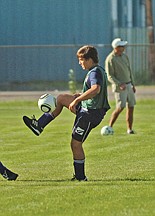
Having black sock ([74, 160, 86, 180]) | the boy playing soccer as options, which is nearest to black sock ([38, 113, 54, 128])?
the boy playing soccer

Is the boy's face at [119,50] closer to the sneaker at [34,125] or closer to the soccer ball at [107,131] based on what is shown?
the soccer ball at [107,131]

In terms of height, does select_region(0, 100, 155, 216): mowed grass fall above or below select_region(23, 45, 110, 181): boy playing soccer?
below

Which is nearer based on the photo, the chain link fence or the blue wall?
the chain link fence

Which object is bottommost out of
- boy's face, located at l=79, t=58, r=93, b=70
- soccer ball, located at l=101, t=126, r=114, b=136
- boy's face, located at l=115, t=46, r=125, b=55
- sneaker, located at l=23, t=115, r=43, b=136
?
soccer ball, located at l=101, t=126, r=114, b=136

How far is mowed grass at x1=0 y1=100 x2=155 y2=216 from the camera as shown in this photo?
948 centimetres

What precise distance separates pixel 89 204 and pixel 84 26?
3309cm

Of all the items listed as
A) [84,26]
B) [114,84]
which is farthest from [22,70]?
[114,84]

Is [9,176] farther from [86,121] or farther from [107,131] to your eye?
[107,131]

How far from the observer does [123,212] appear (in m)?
9.11

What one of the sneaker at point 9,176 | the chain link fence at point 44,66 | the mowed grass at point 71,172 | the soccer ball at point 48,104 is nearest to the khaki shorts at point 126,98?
the mowed grass at point 71,172

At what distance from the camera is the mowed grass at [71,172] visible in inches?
373

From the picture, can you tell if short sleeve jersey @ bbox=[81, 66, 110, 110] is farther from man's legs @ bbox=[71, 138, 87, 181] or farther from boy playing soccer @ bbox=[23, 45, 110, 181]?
man's legs @ bbox=[71, 138, 87, 181]

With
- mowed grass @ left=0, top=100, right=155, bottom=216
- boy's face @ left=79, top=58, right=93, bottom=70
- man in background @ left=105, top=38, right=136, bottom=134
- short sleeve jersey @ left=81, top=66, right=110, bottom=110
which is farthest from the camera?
man in background @ left=105, top=38, right=136, bottom=134

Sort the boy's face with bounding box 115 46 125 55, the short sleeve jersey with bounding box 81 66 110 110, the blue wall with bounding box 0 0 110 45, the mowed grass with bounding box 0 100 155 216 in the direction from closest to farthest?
the mowed grass with bounding box 0 100 155 216 < the short sleeve jersey with bounding box 81 66 110 110 < the boy's face with bounding box 115 46 125 55 < the blue wall with bounding box 0 0 110 45
